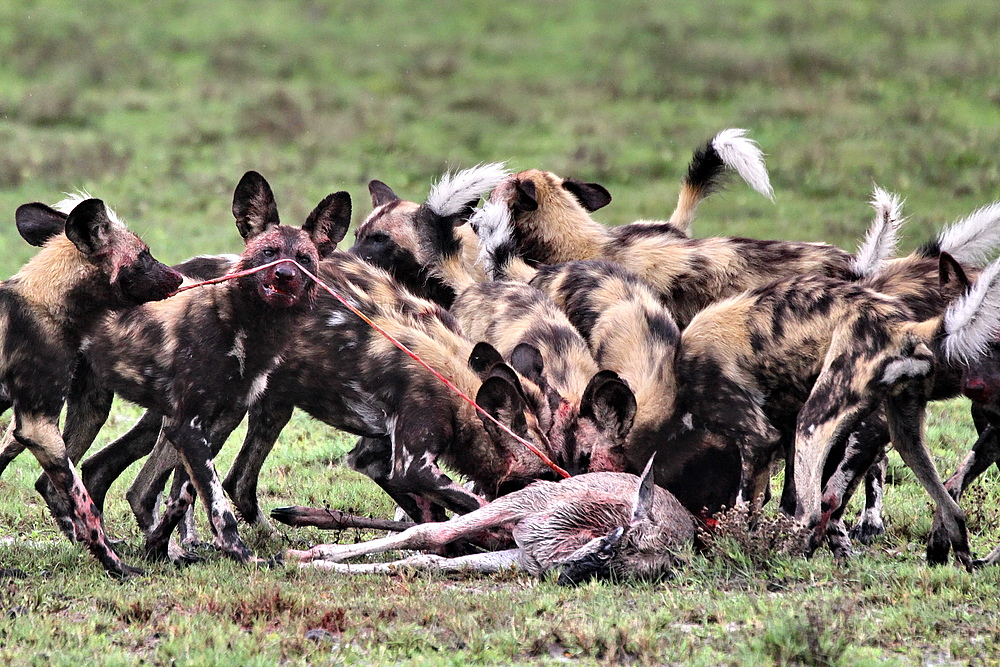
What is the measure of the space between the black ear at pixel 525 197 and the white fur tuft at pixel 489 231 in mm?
301

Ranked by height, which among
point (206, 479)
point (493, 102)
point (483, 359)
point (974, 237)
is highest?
point (493, 102)

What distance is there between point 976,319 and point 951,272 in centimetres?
41

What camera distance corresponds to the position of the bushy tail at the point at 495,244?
837 centimetres

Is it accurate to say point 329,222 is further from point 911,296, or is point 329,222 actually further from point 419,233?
point 911,296

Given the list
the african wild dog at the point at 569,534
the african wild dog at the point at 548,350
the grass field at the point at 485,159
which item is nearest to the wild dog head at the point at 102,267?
the grass field at the point at 485,159

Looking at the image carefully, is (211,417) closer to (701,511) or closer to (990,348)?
(701,511)

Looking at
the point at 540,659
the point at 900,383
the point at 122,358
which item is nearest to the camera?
the point at 540,659

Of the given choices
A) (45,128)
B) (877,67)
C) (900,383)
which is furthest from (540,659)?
(877,67)

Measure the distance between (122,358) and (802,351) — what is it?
10.6ft

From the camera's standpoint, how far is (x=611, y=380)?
616cm

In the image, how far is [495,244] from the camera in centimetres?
841

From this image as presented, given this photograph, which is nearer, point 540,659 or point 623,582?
point 540,659

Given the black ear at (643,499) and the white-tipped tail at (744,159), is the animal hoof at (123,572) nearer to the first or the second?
the black ear at (643,499)

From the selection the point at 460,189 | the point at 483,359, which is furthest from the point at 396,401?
the point at 460,189
